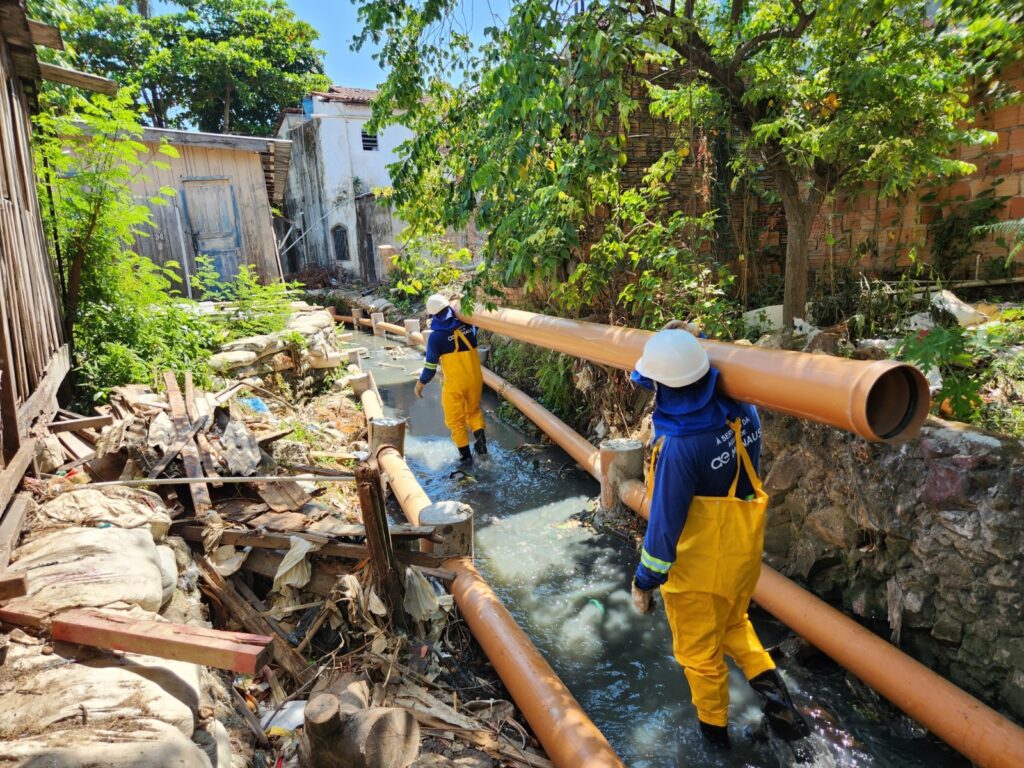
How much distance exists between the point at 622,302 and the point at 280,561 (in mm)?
4788

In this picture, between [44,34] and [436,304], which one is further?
[436,304]

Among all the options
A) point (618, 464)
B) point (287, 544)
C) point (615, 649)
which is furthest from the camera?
point (618, 464)

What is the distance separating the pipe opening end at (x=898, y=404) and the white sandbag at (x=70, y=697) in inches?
109

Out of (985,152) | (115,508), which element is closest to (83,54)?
(115,508)

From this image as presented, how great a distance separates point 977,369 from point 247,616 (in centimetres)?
486

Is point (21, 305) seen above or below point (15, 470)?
above

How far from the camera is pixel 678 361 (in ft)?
9.12

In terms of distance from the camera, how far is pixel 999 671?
10.0 feet

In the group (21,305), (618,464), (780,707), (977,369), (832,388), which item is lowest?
(780,707)

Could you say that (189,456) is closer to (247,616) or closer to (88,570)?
(247,616)

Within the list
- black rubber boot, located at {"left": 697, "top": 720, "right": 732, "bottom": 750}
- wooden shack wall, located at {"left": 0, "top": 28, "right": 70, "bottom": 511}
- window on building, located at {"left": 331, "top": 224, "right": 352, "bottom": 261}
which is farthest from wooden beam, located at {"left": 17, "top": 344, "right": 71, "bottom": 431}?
window on building, located at {"left": 331, "top": 224, "right": 352, "bottom": 261}

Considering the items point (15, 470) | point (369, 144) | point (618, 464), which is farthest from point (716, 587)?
point (369, 144)

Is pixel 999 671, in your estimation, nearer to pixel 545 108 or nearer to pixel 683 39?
pixel 545 108

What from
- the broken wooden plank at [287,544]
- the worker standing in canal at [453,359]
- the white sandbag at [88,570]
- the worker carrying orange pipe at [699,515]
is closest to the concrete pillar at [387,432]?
the worker standing in canal at [453,359]
